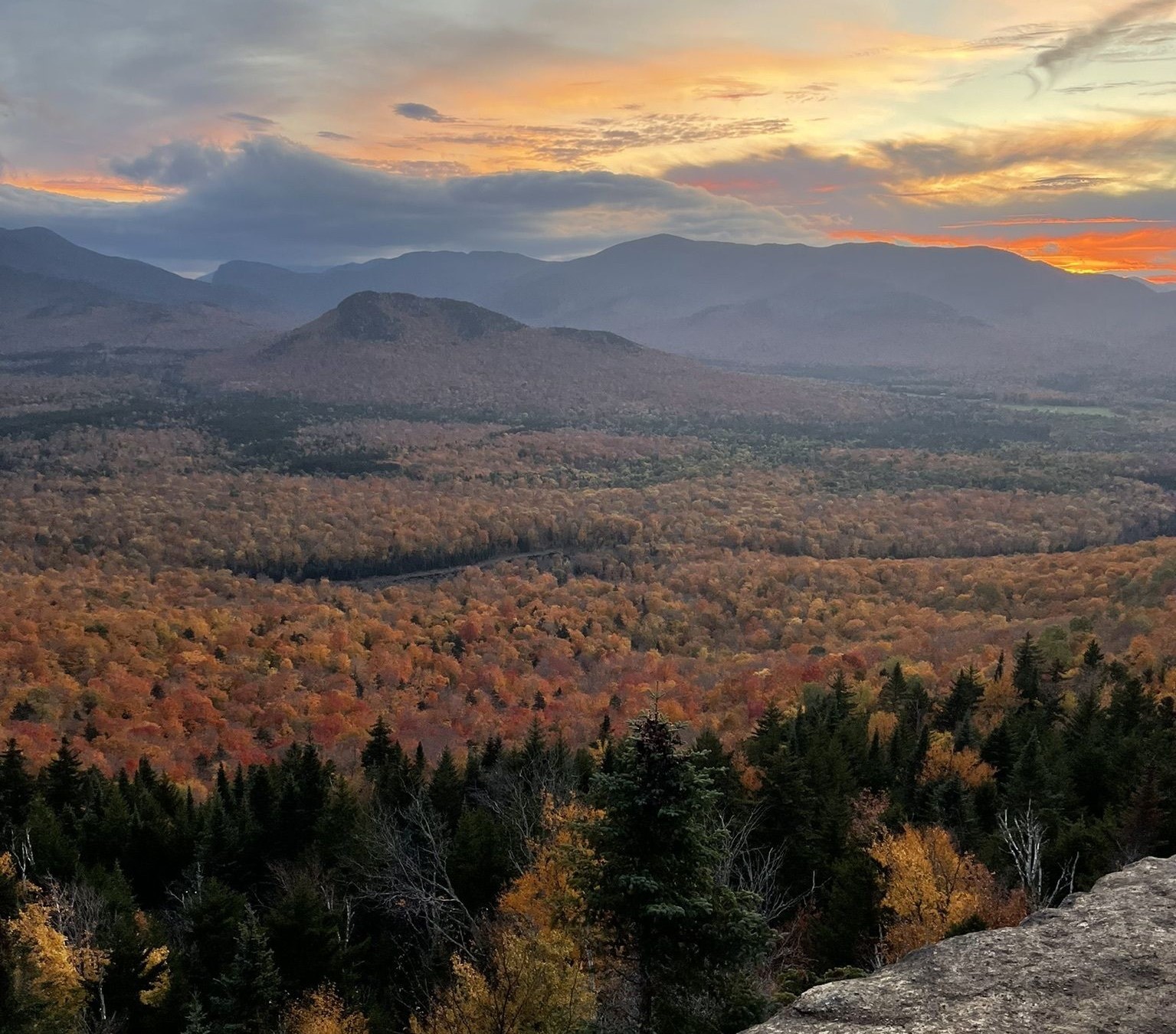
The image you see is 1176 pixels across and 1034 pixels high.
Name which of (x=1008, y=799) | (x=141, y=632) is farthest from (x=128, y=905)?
(x=141, y=632)

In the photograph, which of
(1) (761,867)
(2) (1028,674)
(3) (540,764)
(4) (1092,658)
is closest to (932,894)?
(1) (761,867)

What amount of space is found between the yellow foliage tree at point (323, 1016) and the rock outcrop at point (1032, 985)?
14931 mm

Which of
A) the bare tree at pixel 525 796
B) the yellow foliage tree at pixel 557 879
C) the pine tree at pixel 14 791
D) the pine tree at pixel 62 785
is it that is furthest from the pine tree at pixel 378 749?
the yellow foliage tree at pixel 557 879

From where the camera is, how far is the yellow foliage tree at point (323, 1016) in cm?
2223

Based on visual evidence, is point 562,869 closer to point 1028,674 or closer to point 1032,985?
point 1032,985

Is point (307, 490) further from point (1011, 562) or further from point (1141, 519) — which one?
point (1141, 519)

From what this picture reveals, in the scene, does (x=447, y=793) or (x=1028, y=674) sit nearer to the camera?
(x=447, y=793)

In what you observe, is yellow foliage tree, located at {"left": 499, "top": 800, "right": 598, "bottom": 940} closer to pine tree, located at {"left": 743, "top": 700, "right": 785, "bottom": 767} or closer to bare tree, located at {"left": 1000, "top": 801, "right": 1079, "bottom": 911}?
bare tree, located at {"left": 1000, "top": 801, "right": 1079, "bottom": 911}

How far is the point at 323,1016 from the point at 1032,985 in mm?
18342

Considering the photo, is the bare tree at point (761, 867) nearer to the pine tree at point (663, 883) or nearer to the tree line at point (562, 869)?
the tree line at point (562, 869)

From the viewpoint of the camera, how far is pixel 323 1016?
22797 millimetres

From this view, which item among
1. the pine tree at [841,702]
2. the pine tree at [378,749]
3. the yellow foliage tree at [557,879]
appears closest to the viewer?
the yellow foliage tree at [557,879]

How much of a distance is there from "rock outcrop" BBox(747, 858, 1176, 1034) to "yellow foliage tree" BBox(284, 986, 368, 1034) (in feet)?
49.0

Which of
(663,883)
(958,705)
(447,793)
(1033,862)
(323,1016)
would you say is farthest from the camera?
(958,705)
